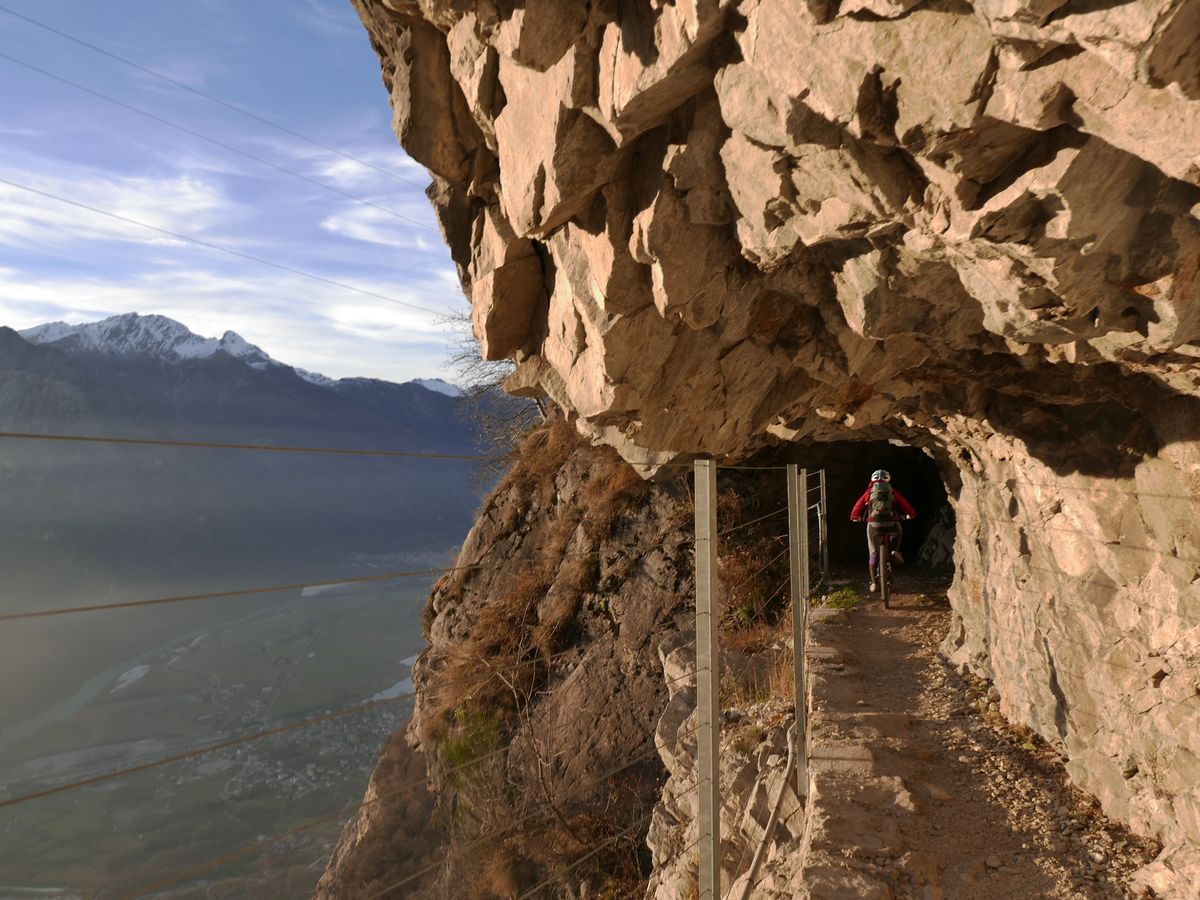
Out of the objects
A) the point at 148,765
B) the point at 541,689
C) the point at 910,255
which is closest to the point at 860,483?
the point at 541,689

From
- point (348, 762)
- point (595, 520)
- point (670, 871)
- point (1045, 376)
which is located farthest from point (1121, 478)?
point (348, 762)

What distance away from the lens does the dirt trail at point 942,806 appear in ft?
12.4

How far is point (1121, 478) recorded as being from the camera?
13.6 ft

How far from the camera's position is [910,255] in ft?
10.5

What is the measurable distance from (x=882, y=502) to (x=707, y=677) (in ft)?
21.8

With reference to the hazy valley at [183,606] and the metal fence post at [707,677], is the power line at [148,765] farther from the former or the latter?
the hazy valley at [183,606]

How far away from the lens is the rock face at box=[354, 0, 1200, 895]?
7.20 feet

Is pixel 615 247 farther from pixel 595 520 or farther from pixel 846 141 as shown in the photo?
pixel 595 520

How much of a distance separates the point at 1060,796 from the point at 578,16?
5329mm

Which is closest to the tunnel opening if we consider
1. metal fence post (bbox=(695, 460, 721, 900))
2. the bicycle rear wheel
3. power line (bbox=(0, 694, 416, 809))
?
the bicycle rear wheel

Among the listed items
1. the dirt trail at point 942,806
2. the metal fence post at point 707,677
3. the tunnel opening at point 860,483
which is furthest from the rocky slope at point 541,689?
the metal fence post at point 707,677

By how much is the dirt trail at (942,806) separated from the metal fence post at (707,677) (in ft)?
1.99

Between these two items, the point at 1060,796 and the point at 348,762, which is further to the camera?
the point at 348,762

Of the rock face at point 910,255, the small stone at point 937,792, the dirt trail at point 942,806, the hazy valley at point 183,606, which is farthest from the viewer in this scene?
the hazy valley at point 183,606
